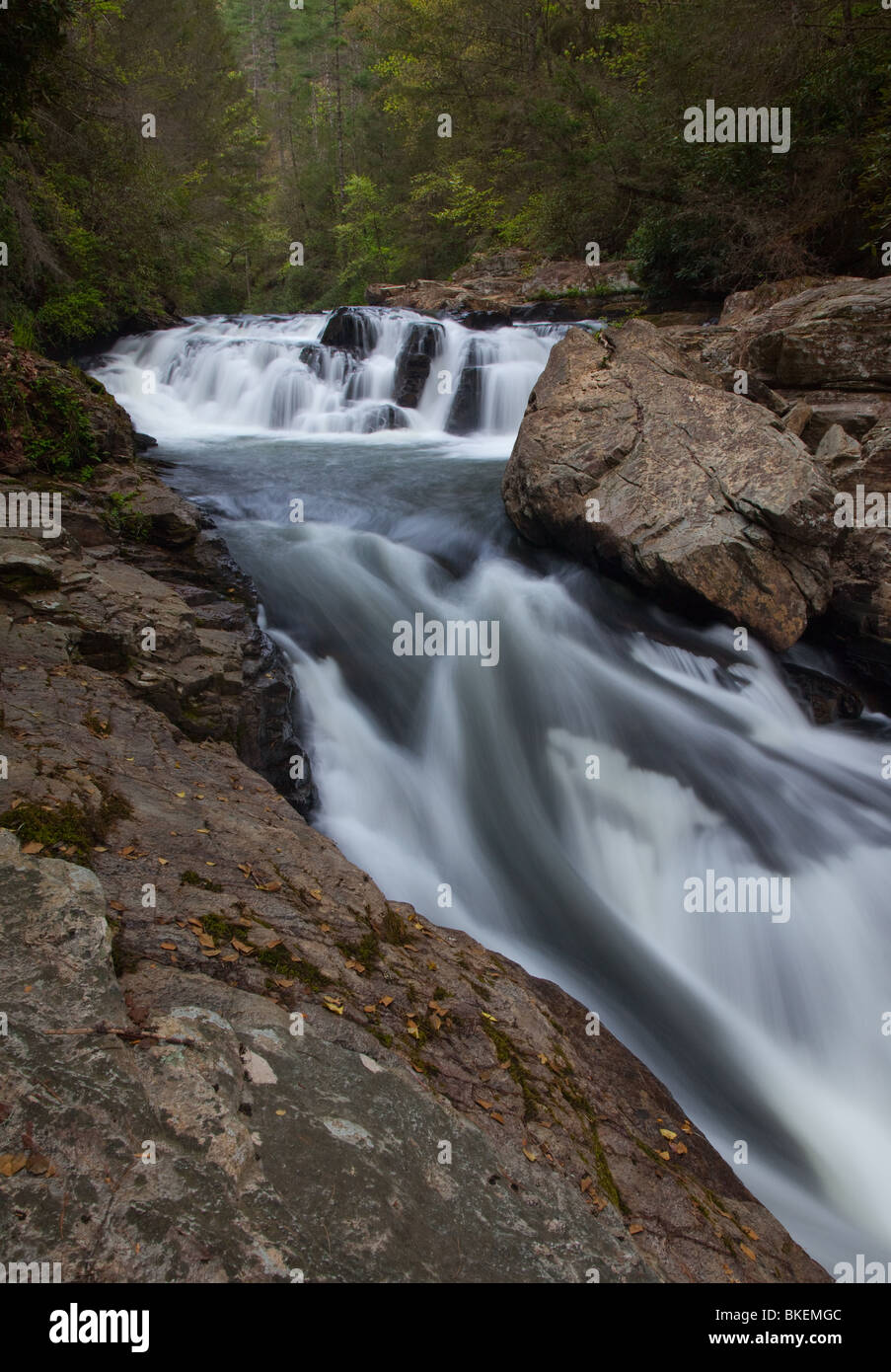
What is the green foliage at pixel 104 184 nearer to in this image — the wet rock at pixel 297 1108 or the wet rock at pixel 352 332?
the wet rock at pixel 352 332

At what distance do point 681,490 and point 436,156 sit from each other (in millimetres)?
28663

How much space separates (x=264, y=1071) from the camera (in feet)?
7.44

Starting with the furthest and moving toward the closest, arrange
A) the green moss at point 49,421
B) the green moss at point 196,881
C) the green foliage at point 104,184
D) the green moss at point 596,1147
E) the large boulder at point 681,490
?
1. the green foliage at point 104,184
2. the large boulder at point 681,490
3. the green moss at point 49,421
4. the green moss at point 196,881
5. the green moss at point 596,1147

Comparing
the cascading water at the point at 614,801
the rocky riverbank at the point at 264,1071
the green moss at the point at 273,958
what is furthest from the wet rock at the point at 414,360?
the green moss at the point at 273,958

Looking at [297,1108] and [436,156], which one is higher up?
[436,156]

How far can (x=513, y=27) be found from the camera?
973 inches

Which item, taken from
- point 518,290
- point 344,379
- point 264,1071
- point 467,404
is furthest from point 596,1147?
point 518,290

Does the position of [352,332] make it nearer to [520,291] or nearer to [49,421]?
[520,291]

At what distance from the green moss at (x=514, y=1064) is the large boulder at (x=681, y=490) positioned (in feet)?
17.5

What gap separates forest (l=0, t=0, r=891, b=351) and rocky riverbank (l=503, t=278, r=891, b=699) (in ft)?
10.6

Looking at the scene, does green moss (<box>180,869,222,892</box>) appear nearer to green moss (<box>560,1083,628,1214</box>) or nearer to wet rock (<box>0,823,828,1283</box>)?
wet rock (<box>0,823,828,1283</box>)

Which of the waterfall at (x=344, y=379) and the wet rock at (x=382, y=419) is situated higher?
the waterfall at (x=344, y=379)

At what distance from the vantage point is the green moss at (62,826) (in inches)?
112
